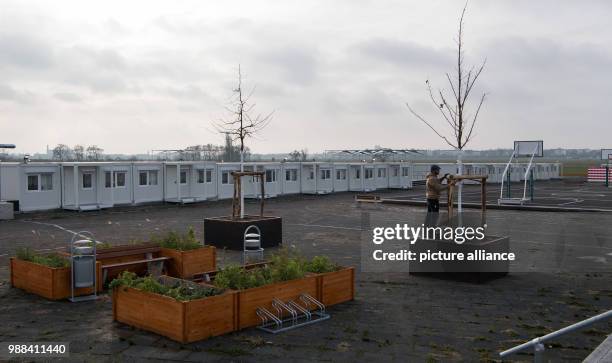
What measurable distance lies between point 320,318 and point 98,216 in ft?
61.1

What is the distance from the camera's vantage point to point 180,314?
269 inches

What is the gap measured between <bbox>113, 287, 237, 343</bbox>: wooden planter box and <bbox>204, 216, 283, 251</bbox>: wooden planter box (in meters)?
6.72

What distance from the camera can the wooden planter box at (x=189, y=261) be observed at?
10.5 m

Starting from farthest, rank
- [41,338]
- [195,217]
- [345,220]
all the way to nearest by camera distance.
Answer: [195,217] → [345,220] → [41,338]

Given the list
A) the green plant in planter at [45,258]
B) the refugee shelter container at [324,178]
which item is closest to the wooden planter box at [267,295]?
the green plant in planter at [45,258]

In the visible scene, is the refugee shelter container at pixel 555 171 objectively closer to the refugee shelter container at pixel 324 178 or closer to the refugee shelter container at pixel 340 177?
the refugee shelter container at pixel 340 177

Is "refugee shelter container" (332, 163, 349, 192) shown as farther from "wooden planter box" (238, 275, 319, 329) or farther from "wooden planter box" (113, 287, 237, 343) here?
"wooden planter box" (113, 287, 237, 343)

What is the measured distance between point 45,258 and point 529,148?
31301 mm

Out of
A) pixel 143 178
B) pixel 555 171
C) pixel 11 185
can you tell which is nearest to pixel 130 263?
pixel 11 185

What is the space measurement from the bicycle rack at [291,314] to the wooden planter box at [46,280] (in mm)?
3510

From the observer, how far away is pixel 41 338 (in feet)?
23.4

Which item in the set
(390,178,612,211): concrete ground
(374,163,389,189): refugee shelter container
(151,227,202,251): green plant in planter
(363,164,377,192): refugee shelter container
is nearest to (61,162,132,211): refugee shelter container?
A: (390,178,612,211): concrete ground

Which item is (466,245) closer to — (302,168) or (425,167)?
(302,168)

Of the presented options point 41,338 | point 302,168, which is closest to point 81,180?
point 302,168
